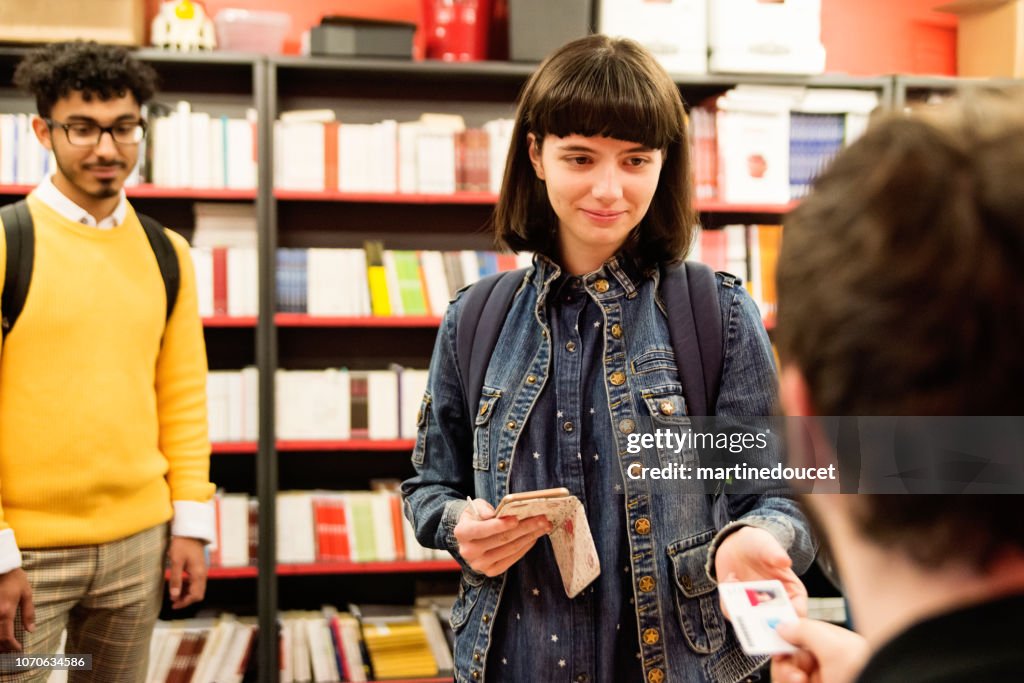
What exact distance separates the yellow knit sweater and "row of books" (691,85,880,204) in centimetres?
209

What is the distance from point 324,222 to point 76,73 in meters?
1.40

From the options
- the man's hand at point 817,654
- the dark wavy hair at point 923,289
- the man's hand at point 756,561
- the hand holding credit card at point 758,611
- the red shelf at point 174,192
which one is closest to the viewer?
the dark wavy hair at point 923,289

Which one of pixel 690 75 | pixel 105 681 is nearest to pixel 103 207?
pixel 105 681

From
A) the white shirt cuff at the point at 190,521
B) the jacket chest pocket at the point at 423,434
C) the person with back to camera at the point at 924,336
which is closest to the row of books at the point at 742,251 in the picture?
the white shirt cuff at the point at 190,521

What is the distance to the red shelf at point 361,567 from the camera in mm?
3049

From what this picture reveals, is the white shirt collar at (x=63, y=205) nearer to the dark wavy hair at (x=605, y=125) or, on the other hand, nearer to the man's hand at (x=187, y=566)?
the man's hand at (x=187, y=566)

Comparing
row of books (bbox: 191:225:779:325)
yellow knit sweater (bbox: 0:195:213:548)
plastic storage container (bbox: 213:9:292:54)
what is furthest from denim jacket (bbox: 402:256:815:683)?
plastic storage container (bbox: 213:9:292:54)

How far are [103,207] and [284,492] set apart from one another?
4.82 feet

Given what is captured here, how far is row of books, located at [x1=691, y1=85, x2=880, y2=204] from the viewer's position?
3.23 metres

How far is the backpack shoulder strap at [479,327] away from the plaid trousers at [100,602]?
3.30ft

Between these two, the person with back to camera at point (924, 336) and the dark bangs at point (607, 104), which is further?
the dark bangs at point (607, 104)

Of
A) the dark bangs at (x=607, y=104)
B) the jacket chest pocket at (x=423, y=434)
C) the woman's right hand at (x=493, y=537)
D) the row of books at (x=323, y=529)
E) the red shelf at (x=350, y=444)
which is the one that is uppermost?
the dark bangs at (x=607, y=104)

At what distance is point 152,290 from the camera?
1976mm

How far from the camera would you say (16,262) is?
1.76m
